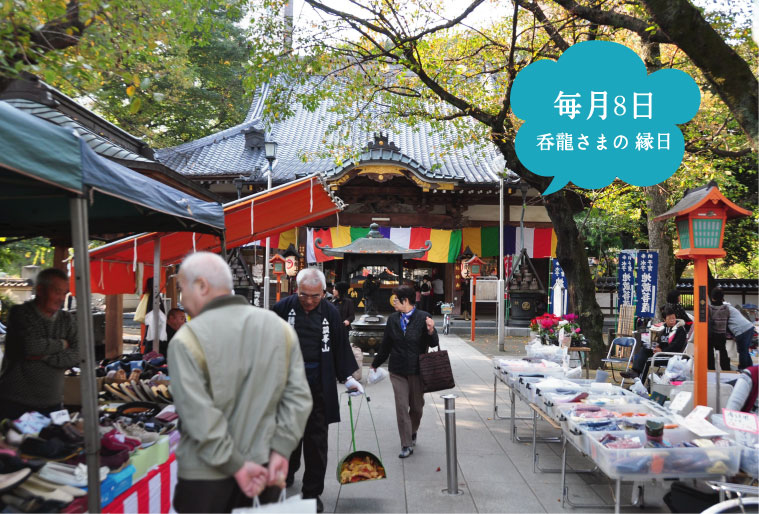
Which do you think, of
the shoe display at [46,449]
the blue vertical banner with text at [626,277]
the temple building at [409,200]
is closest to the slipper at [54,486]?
the shoe display at [46,449]

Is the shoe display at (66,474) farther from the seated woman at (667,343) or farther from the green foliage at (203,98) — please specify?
the green foliage at (203,98)

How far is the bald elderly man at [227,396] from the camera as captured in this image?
7.11ft

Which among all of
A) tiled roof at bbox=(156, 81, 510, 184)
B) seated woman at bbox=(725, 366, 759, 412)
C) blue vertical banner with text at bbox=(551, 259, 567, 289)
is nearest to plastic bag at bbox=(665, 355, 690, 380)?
seated woman at bbox=(725, 366, 759, 412)

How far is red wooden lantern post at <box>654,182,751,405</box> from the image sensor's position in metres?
5.23

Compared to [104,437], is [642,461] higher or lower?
lower

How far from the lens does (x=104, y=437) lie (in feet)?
11.0

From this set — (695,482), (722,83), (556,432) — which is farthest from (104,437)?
(722,83)

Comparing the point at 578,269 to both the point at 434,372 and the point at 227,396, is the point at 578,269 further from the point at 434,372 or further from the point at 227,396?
the point at 227,396

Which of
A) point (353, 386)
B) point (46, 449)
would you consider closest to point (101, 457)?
point (46, 449)

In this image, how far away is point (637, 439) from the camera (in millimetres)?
3812

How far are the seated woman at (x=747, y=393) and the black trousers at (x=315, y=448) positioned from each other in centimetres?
304

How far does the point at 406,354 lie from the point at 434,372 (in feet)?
1.12

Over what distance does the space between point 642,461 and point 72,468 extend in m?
3.39

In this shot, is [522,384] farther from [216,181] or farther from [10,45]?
[216,181]
